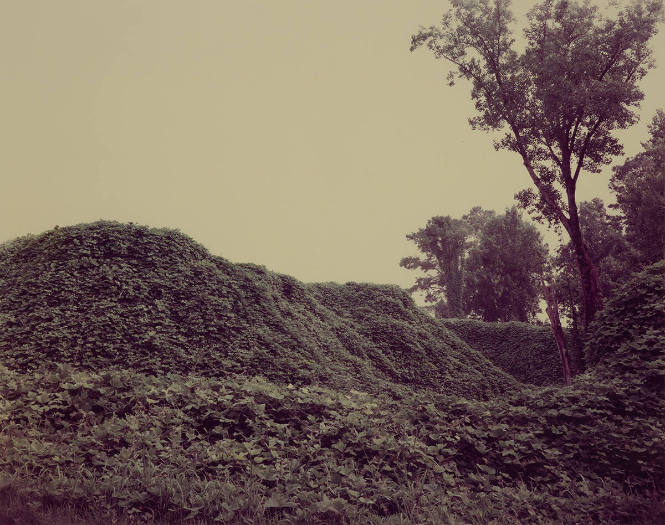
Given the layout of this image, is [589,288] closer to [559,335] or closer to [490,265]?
[559,335]

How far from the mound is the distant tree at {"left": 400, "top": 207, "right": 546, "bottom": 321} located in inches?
347

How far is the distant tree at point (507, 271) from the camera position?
32062mm

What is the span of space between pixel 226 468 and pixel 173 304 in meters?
7.13

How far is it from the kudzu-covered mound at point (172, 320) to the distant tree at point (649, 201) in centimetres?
1253

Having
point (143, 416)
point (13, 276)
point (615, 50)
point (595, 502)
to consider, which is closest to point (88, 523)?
point (143, 416)

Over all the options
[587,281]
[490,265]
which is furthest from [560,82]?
[490,265]

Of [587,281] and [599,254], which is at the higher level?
[599,254]

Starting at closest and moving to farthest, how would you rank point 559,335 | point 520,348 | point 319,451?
point 319,451 → point 559,335 → point 520,348

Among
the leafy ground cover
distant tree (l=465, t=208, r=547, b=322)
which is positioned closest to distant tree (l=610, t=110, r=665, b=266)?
distant tree (l=465, t=208, r=547, b=322)

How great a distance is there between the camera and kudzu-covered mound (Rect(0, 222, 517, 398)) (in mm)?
9570

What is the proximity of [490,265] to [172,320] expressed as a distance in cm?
2719

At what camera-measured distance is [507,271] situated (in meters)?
32.6

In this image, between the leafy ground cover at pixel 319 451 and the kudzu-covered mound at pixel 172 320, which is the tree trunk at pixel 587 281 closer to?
the kudzu-covered mound at pixel 172 320

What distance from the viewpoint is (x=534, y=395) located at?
26.1 feet
